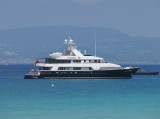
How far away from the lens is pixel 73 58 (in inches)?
4313

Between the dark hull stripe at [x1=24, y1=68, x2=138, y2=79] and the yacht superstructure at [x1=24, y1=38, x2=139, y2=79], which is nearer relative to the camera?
the yacht superstructure at [x1=24, y1=38, x2=139, y2=79]

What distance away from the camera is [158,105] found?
54750mm

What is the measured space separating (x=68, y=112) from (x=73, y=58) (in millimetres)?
59939

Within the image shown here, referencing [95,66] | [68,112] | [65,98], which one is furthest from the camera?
[95,66]

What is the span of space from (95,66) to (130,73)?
23.3 feet

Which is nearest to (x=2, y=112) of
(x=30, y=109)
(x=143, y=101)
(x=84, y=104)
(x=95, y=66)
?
(x=30, y=109)

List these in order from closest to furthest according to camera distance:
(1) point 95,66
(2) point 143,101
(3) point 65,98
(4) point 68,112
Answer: (4) point 68,112, (2) point 143,101, (3) point 65,98, (1) point 95,66

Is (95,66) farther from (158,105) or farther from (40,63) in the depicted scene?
(158,105)

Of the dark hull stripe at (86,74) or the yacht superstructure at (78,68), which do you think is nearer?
the yacht superstructure at (78,68)

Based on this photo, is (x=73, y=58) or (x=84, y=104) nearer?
(x=84, y=104)

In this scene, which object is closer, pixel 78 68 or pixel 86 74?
pixel 78 68

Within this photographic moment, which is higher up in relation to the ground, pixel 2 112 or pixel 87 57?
pixel 87 57

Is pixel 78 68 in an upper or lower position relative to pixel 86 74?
upper

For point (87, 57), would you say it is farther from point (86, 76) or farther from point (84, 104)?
point (84, 104)
